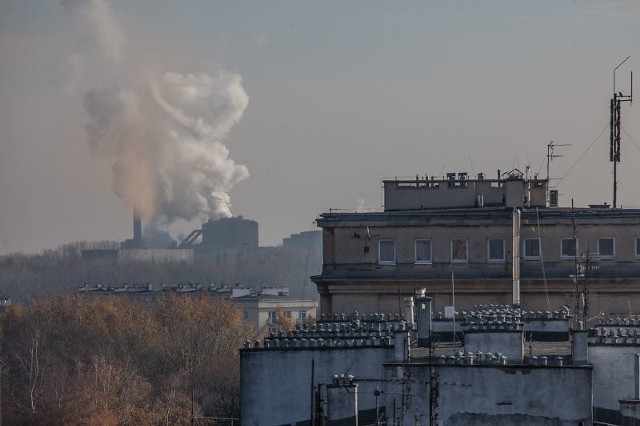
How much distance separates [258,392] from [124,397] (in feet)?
183

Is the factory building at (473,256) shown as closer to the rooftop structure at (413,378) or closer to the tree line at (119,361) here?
the tree line at (119,361)

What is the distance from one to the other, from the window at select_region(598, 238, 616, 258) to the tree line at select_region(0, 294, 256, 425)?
44.6 ft

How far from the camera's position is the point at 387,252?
238 feet

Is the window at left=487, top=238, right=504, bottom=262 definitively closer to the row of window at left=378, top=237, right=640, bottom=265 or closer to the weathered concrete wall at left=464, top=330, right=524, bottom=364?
the row of window at left=378, top=237, right=640, bottom=265

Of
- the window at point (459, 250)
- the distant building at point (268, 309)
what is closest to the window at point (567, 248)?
the window at point (459, 250)

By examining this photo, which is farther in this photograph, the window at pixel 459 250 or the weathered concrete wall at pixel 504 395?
the window at pixel 459 250

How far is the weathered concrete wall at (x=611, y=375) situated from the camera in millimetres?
41625

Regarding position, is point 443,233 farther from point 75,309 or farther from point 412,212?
point 75,309

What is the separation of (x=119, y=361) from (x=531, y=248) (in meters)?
54.2

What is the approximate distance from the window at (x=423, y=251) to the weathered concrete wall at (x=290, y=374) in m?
27.7

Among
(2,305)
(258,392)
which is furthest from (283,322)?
(258,392)

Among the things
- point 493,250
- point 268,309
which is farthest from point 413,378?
point 268,309

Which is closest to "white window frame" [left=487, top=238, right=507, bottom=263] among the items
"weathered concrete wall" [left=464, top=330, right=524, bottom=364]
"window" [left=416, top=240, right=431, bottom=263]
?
"window" [left=416, top=240, right=431, bottom=263]

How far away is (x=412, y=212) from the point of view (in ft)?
241
